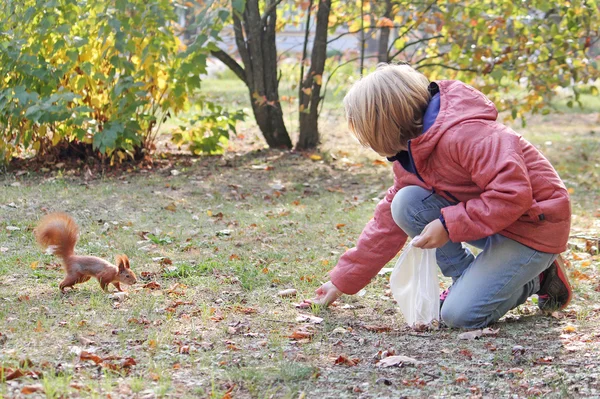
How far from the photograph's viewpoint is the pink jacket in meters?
2.53

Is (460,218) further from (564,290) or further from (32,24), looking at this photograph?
(32,24)

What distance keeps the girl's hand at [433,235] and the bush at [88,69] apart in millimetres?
3393

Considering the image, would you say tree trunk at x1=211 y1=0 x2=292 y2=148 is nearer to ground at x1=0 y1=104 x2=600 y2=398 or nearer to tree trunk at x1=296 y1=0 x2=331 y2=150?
tree trunk at x1=296 y1=0 x2=331 y2=150

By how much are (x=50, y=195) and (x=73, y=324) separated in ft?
8.83

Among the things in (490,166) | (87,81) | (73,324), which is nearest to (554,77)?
(87,81)

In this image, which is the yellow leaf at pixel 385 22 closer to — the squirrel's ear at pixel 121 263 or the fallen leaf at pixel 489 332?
the squirrel's ear at pixel 121 263

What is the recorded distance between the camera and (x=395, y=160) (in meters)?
2.91

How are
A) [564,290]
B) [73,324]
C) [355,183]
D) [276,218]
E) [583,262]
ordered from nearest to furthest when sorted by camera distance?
[73,324]
[564,290]
[583,262]
[276,218]
[355,183]

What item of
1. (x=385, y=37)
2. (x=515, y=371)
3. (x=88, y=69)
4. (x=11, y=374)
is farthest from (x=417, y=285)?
(x=385, y=37)

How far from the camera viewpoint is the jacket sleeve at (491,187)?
251 cm

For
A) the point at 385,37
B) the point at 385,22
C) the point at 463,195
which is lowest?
the point at 463,195

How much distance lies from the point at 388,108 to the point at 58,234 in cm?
146

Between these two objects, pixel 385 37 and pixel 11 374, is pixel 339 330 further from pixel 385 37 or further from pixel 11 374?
pixel 385 37

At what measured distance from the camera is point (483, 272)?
287cm
